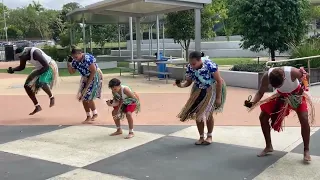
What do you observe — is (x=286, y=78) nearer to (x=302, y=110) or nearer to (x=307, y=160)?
(x=302, y=110)

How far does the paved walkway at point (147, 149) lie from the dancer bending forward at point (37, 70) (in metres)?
0.64

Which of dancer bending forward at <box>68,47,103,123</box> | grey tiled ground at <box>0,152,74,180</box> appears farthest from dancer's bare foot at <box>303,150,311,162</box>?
dancer bending forward at <box>68,47,103,123</box>

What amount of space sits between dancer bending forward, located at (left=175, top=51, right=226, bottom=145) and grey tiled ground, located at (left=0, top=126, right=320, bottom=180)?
20.1 inches

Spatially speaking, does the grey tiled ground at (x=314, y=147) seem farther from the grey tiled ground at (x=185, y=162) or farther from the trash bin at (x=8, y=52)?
the trash bin at (x=8, y=52)

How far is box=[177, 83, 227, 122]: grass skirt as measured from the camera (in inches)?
227

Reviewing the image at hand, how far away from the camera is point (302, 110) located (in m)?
4.99

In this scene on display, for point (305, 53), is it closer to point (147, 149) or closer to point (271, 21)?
point (271, 21)

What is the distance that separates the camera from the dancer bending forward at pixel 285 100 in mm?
4871

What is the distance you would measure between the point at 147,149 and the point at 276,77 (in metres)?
2.10

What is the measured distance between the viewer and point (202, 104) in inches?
228

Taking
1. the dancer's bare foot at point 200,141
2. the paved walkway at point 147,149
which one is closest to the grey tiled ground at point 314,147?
the paved walkway at point 147,149

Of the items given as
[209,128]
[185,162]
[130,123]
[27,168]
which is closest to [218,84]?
[209,128]

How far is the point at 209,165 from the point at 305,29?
11.5 meters

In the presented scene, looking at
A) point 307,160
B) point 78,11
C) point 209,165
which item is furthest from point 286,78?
point 78,11
